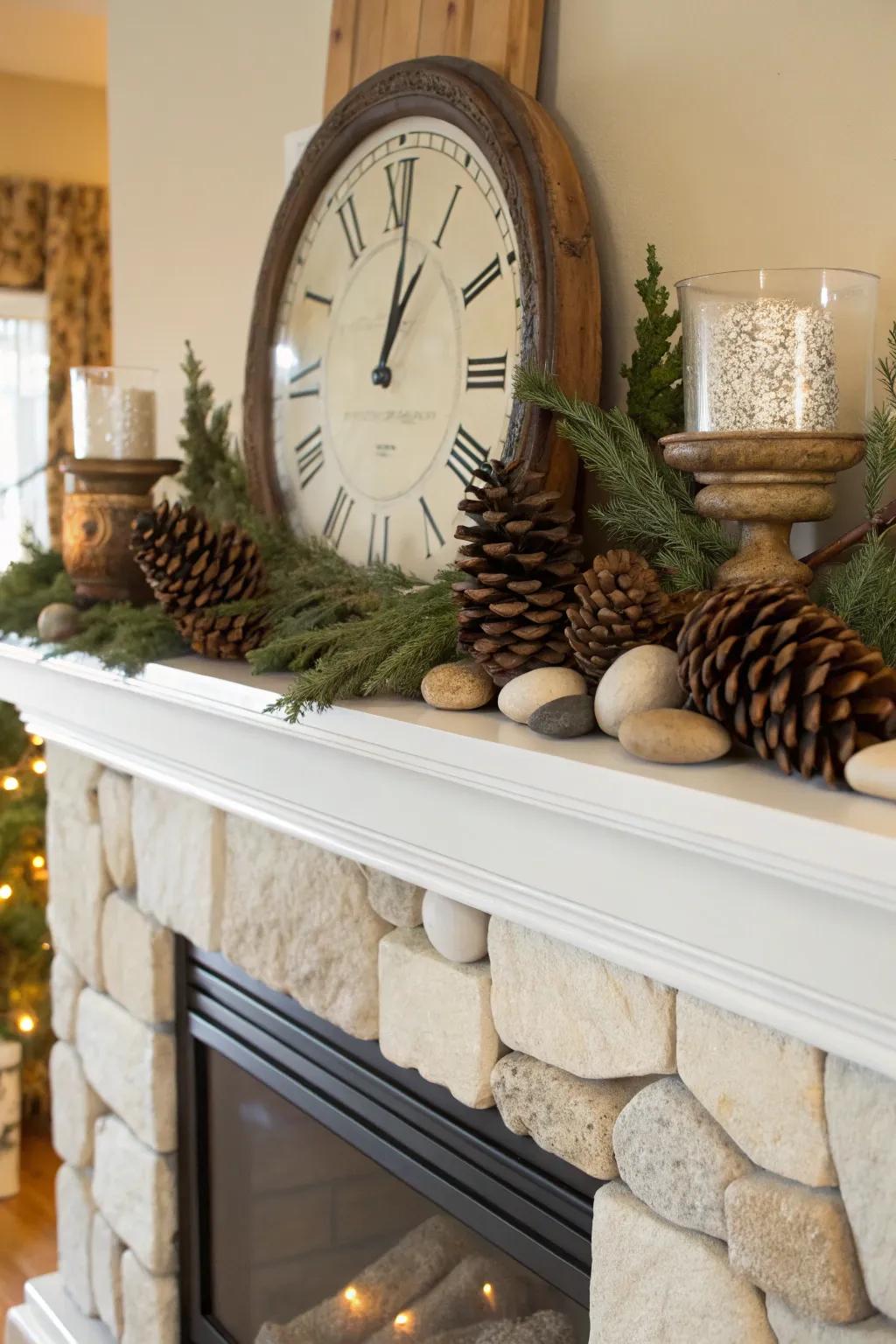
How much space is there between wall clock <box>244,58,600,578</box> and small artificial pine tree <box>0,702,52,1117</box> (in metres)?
1.45

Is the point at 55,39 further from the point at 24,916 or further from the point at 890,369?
the point at 890,369

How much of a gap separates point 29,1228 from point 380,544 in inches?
72.3

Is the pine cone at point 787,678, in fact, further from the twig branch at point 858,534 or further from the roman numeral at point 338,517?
the roman numeral at point 338,517

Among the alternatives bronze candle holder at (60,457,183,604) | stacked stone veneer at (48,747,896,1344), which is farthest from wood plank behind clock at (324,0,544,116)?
stacked stone veneer at (48,747,896,1344)

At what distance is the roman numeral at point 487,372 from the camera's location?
124 centimetres

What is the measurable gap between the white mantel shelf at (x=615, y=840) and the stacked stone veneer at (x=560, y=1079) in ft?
0.25

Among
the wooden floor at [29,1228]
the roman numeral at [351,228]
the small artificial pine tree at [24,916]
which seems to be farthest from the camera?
the small artificial pine tree at [24,916]

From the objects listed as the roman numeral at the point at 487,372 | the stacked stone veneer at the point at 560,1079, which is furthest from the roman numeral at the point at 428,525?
the stacked stone veneer at the point at 560,1079

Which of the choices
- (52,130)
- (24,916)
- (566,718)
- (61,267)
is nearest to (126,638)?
(566,718)

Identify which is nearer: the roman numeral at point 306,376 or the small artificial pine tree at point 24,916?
the roman numeral at point 306,376

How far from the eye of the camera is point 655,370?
1.07 m

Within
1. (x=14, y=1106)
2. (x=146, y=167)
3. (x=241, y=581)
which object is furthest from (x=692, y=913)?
(x=14, y=1106)

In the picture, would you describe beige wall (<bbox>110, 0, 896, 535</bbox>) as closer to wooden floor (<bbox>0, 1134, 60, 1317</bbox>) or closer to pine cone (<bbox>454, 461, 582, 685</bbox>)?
pine cone (<bbox>454, 461, 582, 685</bbox>)

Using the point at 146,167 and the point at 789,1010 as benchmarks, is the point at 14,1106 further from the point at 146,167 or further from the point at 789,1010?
the point at 789,1010
